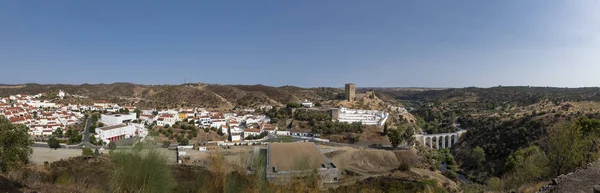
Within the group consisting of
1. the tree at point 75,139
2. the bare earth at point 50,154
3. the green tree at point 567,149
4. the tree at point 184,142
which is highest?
the green tree at point 567,149

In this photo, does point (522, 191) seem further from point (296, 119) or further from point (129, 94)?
point (129, 94)

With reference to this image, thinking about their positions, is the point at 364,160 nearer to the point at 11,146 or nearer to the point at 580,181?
the point at 580,181

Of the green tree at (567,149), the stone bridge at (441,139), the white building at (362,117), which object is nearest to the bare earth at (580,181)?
the green tree at (567,149)

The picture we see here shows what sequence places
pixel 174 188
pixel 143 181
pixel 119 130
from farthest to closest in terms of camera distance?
pixel 119 130
pixel 174 188
pixel 143 181

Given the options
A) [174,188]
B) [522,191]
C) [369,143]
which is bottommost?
[369,143]

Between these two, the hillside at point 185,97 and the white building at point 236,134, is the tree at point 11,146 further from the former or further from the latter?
the hillside at point 185,97

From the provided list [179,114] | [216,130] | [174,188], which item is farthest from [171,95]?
[174,188]

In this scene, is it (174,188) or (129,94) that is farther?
(129,94)
